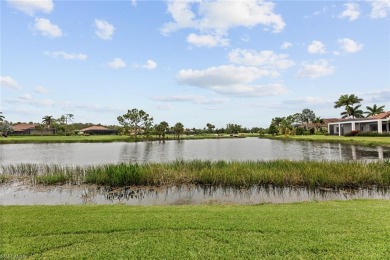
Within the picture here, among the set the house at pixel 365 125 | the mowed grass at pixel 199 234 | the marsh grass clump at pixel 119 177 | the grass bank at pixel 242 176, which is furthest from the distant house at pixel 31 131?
the mowed grass at pixel 199 234

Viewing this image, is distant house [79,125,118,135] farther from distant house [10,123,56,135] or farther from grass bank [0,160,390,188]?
grass bank [0,160,390,188]

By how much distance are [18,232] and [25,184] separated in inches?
359

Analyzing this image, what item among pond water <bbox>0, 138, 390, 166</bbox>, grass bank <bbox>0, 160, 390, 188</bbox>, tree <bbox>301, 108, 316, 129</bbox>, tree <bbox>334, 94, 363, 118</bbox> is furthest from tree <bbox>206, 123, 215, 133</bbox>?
grass bank <bbox>0, 160, 390, 188</bbox>

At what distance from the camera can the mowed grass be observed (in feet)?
12.5

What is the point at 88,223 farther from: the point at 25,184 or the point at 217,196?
the point at 25,184

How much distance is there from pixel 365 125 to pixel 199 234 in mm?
57815

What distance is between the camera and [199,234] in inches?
174

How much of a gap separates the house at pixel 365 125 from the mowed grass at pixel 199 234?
49.0 meters

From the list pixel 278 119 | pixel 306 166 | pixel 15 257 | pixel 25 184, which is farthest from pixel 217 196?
pixel 278 119

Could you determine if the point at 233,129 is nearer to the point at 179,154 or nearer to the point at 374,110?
the point at 374,110

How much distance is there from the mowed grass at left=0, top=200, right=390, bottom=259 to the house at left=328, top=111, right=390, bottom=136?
49029mm

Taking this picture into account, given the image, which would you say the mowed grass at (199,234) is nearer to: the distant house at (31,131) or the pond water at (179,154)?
the pond water at (179,154)

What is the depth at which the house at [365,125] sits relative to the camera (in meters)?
46.2

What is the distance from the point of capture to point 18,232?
4609mm
